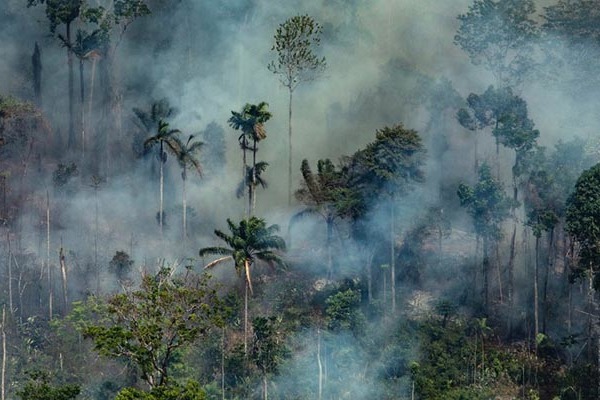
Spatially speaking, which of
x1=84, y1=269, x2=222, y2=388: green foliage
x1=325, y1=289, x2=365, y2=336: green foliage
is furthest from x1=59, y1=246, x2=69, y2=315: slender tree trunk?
x1=84, y1=269, x2=222, y2=388: green foliage

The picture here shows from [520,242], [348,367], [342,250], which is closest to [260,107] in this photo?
[342,250]

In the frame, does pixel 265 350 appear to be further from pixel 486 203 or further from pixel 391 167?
pixel 486 203

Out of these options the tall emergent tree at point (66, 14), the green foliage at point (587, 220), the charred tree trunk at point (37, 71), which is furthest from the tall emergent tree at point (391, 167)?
the charred tree trunk at point (37, 71)

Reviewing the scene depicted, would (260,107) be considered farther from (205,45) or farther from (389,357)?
(205,45)

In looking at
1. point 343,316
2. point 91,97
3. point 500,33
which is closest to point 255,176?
point 343,316

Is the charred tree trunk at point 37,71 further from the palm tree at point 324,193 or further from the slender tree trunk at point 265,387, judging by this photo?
the slender tree trunk at point 265,387
